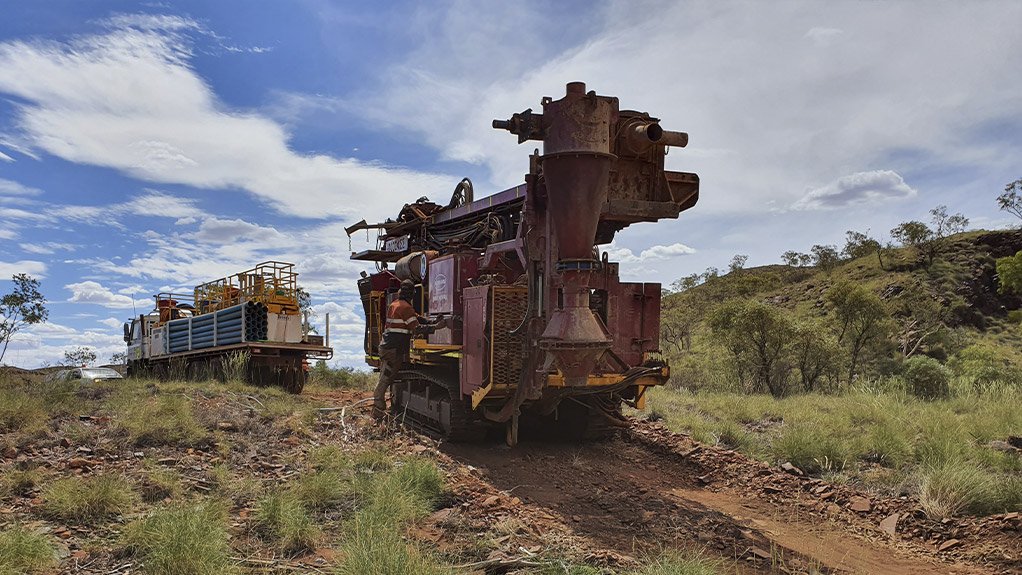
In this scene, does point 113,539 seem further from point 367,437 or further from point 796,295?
point 796,295

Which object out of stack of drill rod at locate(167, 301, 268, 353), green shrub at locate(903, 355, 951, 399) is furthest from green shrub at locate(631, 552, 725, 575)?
stack of drill rod at locate(167, 301, 268, 353)

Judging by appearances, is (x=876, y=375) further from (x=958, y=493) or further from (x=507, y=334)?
(x=507, y=334)

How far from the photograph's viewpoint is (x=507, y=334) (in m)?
8.37

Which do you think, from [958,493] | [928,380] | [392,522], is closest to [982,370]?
[928,380]

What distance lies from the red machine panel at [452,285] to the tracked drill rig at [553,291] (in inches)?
0.8

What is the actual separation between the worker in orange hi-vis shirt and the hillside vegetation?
464 cm

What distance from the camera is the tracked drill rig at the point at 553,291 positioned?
22.5 feet

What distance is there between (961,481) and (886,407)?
5.35m

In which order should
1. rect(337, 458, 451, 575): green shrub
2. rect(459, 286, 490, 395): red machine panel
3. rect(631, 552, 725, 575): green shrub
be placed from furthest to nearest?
1. rect(459, 286, 490, 395): red machine panel
2. rect(631, 552, 725, 575): green shrub
3. rect(337, 458, 451, 575): green shrub

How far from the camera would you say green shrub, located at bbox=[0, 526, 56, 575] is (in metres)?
4.35

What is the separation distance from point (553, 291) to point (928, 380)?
12519 mm

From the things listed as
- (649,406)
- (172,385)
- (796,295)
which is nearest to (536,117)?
(649,406)

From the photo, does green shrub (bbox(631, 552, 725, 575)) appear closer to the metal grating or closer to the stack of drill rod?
the metal grating

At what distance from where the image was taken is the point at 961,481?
6785mm
